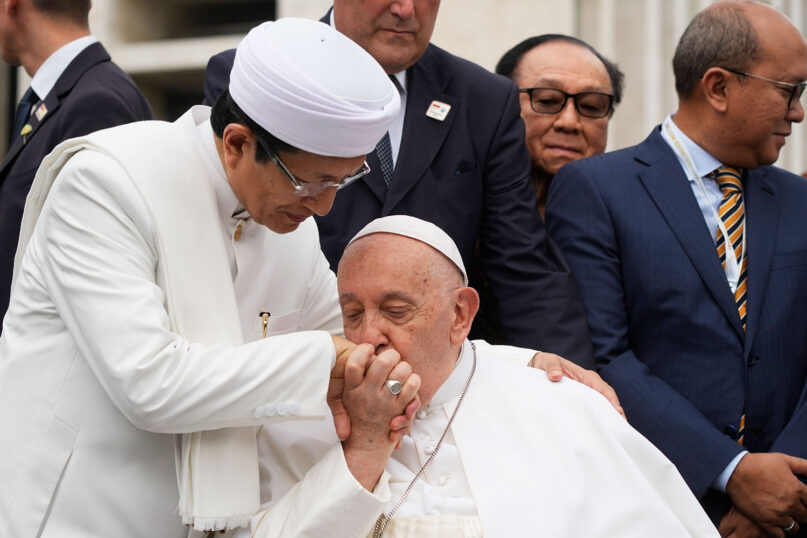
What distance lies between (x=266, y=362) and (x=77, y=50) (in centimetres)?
268

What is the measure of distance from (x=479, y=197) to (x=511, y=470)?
1.25 metres

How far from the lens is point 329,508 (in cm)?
278

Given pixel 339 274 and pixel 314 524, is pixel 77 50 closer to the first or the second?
pixel 339 274

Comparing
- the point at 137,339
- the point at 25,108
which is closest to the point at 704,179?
the point at 137,339

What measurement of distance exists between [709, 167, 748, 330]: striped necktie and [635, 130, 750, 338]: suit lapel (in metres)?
0.08

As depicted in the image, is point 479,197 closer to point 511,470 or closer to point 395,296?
point 395,296

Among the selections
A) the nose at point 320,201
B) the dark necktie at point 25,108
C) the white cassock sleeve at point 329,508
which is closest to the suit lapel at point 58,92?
the dark necktie at point 25,108

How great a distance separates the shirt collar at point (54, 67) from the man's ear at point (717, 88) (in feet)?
8.81

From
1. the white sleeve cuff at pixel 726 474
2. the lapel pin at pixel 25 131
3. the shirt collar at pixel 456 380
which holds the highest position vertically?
the shirt collar at pixel 456 380

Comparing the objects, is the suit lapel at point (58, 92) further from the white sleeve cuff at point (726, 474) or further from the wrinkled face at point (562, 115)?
the white sleeve cuff at point (726, 474)

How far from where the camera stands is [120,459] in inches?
107

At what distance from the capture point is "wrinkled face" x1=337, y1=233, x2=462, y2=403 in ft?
10.1

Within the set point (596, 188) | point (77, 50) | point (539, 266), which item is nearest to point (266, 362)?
point (539, 266)

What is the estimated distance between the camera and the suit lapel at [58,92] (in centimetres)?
457
